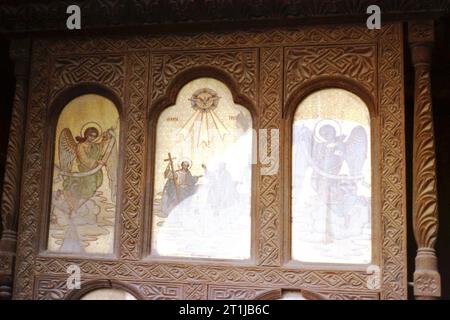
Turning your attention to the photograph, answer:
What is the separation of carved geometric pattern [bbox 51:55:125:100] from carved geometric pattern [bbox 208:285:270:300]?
190 centimetres

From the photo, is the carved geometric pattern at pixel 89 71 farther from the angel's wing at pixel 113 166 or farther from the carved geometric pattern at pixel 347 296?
the carved geometric pattern at pixel 347 296

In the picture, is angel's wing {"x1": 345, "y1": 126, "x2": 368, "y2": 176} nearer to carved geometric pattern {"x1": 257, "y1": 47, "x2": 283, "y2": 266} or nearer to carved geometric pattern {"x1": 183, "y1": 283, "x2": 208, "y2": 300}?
carved geometric pattern {"x1": 257, "y1": 47, "x2": 283, "y2": 266}

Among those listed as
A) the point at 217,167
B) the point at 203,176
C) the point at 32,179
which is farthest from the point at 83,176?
the point at 217,167

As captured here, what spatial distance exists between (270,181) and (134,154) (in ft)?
3.96

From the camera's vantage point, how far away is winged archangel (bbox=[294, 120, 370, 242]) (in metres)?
5.61

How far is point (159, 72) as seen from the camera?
611cm

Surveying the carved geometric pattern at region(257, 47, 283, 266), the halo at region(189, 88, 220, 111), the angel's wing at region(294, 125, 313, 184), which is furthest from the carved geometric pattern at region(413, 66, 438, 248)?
the halo at region(189, 88, 220, 111)

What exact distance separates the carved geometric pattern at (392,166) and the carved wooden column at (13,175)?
312cm

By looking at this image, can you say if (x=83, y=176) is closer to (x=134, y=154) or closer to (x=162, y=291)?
(x=134, y=154)

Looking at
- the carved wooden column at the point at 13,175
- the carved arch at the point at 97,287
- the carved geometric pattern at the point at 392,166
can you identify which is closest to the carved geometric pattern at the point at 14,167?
the carved wooden column at the point at 13,175

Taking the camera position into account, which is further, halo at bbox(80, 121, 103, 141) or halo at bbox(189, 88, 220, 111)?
halo at bbox(80, 121, 103, 141)

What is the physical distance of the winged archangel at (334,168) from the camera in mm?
5605

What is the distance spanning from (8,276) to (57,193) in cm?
81
